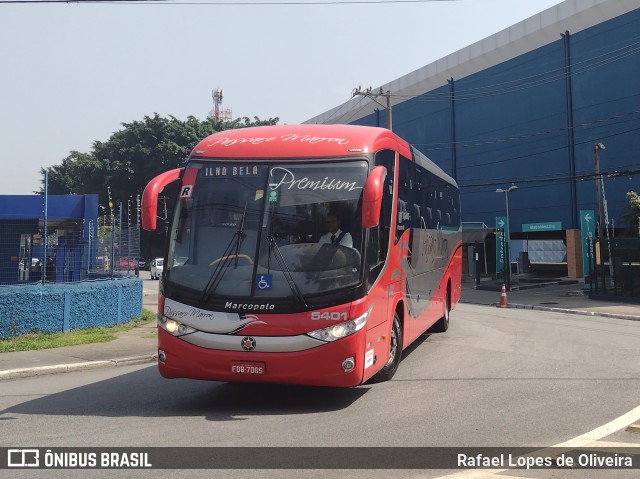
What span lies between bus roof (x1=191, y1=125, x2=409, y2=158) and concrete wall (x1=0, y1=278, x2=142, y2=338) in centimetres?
768

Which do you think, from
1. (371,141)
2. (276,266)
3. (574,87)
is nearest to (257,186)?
(276,266)

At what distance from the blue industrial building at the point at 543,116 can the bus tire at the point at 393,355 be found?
26477mm

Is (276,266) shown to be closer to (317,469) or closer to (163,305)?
(163,305)

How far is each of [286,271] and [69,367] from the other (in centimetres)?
569

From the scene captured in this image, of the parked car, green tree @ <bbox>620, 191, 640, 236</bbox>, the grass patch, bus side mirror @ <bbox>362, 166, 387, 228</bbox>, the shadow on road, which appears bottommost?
the shadow on road

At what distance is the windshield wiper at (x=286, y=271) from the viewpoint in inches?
271

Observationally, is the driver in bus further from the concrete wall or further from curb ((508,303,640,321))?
curb ((508,303,640,321))

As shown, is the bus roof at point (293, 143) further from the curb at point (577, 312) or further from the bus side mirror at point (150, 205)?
the curb at point (577, 312)

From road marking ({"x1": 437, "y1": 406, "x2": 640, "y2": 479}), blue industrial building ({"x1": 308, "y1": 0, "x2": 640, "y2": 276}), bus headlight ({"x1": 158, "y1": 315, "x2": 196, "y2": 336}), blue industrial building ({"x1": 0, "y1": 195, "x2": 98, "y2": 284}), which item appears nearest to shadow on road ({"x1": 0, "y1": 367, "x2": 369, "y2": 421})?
bus headlight ({"x1": 158, "y1": 315, "x2": 196, "y2": 336})

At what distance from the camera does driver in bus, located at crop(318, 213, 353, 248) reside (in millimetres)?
7223

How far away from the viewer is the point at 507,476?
493 centimetres

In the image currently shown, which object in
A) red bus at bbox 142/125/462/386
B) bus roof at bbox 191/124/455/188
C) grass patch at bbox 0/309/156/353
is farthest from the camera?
grass patch at bbox 0/309/156/353

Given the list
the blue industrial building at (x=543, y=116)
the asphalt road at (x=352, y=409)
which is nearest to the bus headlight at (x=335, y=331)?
the asphalt road at (x=352, y=409)

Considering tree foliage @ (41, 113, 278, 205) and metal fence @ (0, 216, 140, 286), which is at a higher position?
tree foliage @ (41, 113, 278, 205)
